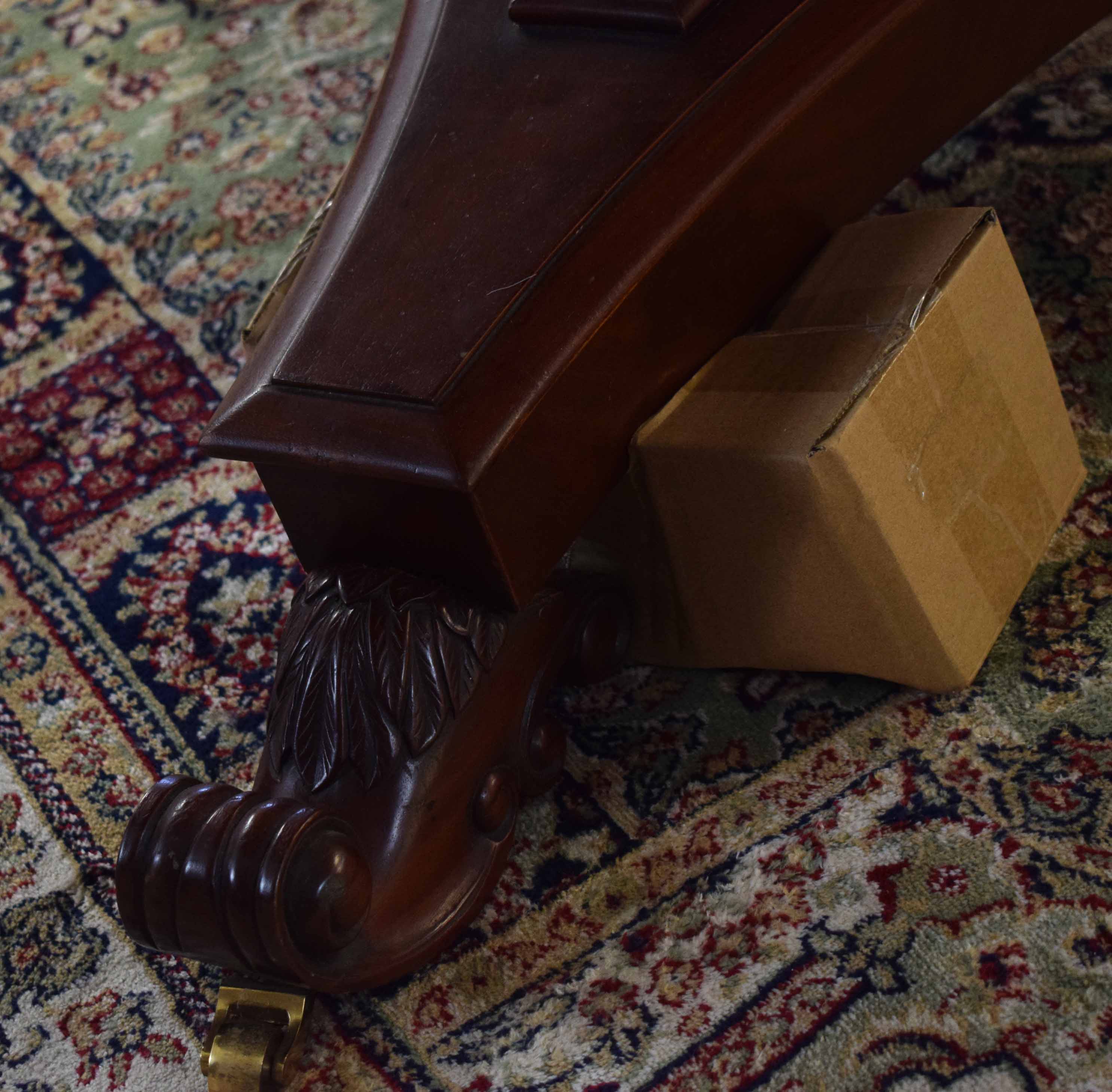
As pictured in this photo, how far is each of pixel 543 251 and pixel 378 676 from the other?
0.36m

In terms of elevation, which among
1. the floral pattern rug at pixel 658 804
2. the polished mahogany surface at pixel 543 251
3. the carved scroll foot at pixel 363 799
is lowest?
the floral pattern rug at pixel 658 804

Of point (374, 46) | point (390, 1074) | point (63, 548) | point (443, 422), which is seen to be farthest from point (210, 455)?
point (374, 46)

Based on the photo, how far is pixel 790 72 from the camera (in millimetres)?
1089

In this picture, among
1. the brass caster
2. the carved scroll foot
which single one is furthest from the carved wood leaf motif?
the brass caster

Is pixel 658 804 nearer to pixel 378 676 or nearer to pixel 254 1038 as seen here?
pixel 378 676

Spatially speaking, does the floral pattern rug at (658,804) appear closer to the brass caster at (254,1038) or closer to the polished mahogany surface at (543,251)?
the brass caster at (254,1038)

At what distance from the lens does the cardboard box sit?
3.34ft

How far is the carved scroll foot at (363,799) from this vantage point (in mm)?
921

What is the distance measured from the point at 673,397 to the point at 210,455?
39cm

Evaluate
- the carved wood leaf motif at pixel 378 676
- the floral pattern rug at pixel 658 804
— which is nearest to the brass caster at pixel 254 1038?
the floral pattern rug at pixel 658 804

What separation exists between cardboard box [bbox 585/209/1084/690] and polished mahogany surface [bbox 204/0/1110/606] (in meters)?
0.06

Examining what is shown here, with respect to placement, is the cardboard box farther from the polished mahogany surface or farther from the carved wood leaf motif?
the carved wood leaf motif

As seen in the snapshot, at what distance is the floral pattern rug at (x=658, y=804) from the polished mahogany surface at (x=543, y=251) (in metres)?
0.27

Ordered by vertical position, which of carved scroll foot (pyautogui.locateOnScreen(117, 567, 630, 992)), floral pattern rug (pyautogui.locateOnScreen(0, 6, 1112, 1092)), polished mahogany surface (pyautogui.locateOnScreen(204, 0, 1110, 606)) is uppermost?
polished mahogany surface (pyautogui.locateOnScreen(204, 0, 1110, 606))
